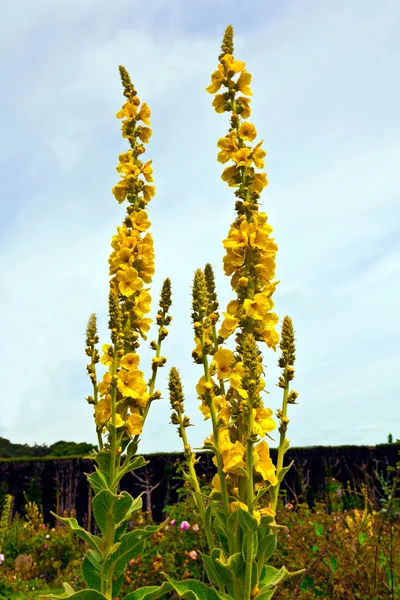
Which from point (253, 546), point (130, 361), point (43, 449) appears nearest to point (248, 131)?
point (130, 361)

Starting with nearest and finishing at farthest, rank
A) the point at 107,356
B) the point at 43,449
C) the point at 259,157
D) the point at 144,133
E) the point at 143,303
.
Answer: the point at 259,157
the point at 107,356
the point at 143,303
the point at 144,133
the point at 43,449

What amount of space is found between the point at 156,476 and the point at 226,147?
13854 millimetres

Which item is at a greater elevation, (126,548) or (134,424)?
(134,424)

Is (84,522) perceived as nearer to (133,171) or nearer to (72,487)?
(72,487)

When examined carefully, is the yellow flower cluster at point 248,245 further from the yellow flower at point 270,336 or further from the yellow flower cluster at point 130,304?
the yellow flower cluster at point 130,304

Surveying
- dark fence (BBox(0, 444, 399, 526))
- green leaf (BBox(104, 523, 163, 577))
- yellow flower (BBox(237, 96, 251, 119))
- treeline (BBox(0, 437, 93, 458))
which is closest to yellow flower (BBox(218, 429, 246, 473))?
green leaf (BBox(104, 523, 163, 577))

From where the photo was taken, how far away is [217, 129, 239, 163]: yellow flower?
3.04 meters

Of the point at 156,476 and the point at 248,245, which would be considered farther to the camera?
the point at 156,476

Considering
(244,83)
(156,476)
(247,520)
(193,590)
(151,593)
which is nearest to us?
(247,520)

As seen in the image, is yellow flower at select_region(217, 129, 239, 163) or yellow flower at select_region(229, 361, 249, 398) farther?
yellow flower at select_region(217, 129, 239, 163)

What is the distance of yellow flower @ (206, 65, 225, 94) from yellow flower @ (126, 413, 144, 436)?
6.66ft

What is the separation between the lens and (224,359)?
110 inches

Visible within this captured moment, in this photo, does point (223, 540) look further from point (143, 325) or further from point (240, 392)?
point (143, 325)

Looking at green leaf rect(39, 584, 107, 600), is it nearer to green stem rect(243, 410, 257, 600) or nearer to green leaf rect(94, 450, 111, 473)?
green leaf rect(94, 450, 111, 473)
